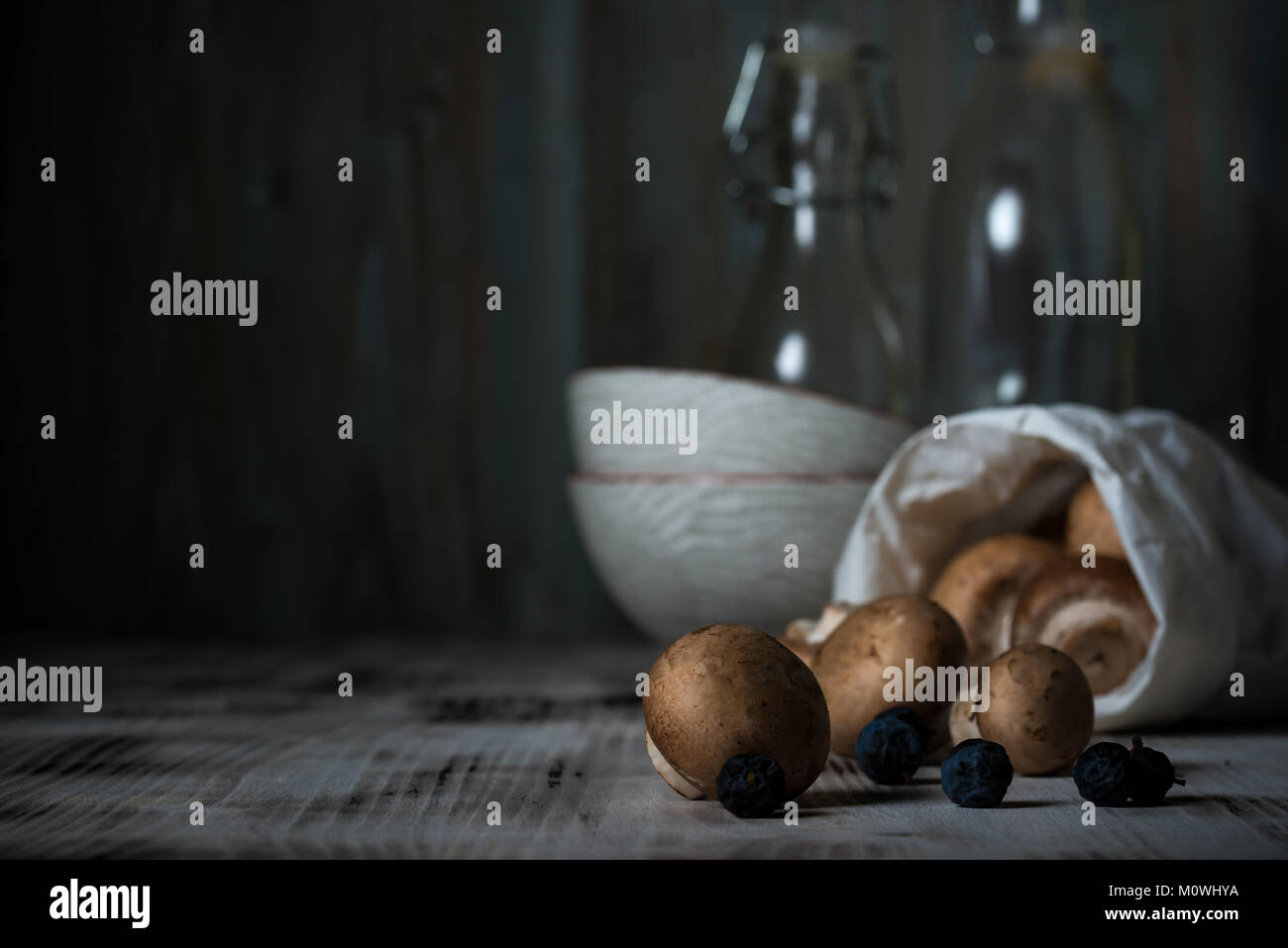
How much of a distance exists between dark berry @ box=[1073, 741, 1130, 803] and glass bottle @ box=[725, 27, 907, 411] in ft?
1.97

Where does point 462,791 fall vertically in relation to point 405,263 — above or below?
below

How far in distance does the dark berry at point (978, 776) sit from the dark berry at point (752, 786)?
0.09 m

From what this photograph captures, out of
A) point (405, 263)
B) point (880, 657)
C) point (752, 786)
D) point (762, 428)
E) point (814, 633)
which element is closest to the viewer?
point (752, 786)

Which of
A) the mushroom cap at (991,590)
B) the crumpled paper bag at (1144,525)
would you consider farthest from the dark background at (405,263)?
the mushroom cap at (991,590)

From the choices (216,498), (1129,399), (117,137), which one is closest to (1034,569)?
(1129,399)

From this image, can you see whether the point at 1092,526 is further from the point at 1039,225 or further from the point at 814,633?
the point at 1039,225

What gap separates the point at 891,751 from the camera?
69 cm

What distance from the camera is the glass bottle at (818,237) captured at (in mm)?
1202

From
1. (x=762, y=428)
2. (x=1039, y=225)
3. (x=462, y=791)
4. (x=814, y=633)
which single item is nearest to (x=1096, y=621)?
(x=814, y=633)

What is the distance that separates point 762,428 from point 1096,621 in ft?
0.96

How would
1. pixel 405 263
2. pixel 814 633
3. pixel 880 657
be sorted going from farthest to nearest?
1. pixel 405 263
2. pixel 814 633
3. pixel 880 657

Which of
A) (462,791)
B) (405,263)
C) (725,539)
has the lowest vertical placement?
(462,791)

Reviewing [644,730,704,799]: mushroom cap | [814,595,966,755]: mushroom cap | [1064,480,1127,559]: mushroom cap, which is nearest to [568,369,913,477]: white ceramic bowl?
[1064,480,1127,559]: mushroom cap

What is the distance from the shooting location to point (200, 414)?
53.4 inches
